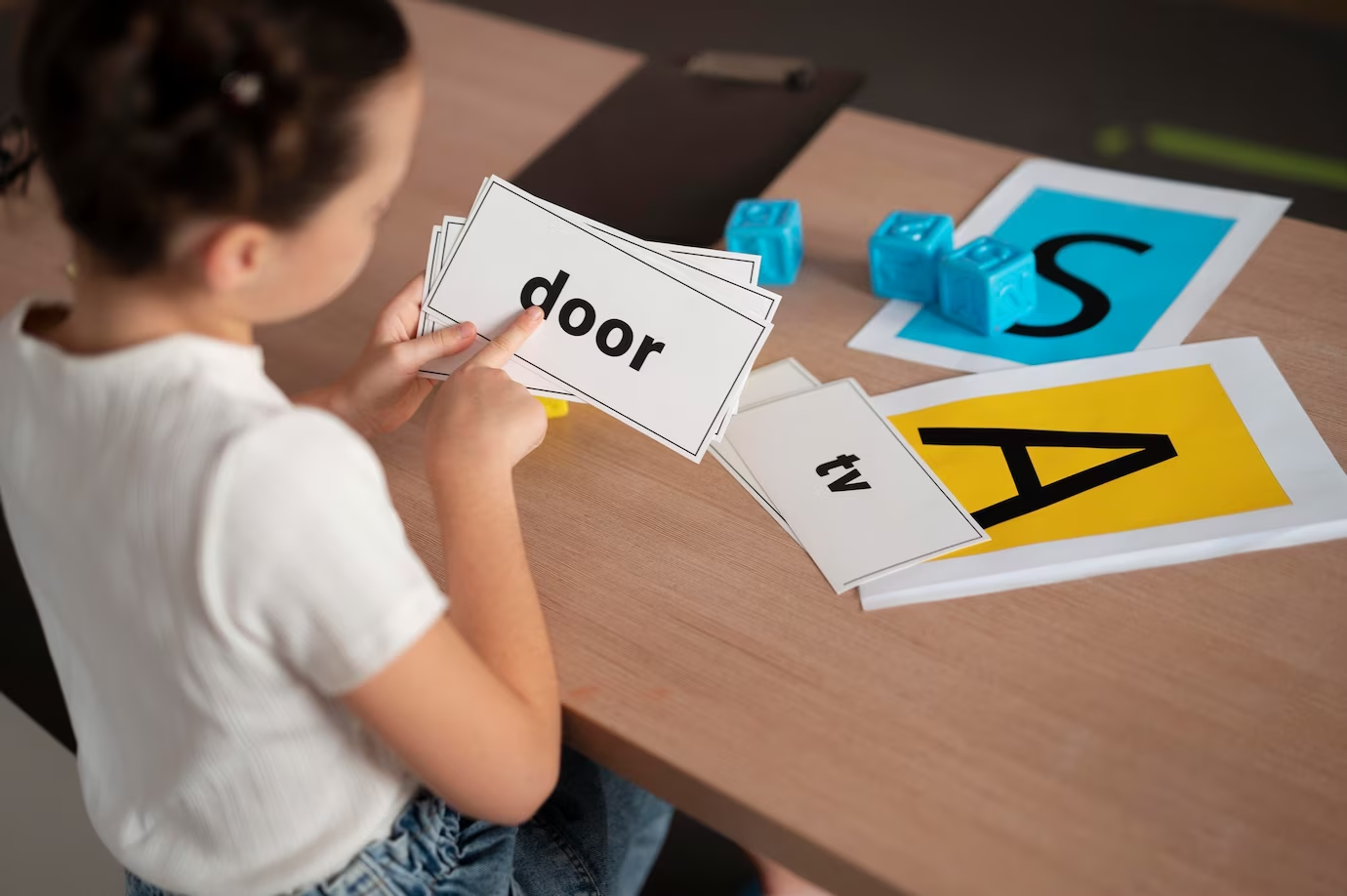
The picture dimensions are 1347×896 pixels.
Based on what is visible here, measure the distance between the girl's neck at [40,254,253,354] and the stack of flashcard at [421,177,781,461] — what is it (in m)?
0.27

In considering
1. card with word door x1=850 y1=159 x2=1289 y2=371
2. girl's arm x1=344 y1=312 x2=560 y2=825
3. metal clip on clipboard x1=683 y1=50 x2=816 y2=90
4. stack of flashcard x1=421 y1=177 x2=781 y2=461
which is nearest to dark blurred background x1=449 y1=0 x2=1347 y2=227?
metal clip on clipboard x1=683 y1=50 x2=816 y2=90

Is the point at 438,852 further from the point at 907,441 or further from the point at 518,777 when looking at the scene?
the point at 907,441

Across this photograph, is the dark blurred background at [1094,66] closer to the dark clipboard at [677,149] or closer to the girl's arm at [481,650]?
the dark clipboard at [677,149]

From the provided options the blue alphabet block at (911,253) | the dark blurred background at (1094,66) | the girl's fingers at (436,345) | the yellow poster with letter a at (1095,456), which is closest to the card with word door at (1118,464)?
the yellow poster with letter a at (1095,456)

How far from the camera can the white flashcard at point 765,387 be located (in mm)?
950

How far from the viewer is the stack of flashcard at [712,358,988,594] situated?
2.83 ft

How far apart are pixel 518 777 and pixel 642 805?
34cm

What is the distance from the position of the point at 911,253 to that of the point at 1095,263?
19 cm

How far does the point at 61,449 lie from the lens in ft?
2.25

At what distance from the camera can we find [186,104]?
581 millimetres

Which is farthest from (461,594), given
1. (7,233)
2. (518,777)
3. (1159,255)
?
(7,233)

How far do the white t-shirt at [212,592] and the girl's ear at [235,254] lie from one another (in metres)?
0.04

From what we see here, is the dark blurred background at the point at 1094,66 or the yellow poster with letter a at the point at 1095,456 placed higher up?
the yellow poster with letter a at the point at 1095,456

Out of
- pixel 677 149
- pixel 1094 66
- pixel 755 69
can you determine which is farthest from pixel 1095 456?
pixel 1094 66
